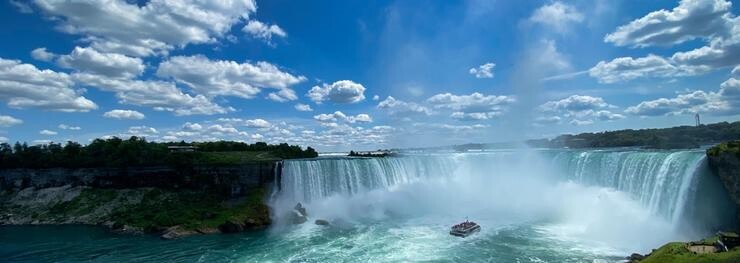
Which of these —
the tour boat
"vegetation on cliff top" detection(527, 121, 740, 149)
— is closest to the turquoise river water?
the tour boat

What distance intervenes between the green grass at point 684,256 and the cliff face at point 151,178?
104 feet

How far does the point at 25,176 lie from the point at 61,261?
1084 inches

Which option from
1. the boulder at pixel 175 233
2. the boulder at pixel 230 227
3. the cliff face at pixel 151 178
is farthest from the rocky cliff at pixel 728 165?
the boulder at pixel 175 233

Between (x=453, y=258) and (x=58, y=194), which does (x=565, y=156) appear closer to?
(x=453, y=258)

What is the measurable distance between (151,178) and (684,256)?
43792mm

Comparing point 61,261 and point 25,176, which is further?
point 25,176

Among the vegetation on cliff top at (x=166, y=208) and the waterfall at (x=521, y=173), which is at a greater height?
the waterfall at (x=521, y=173)

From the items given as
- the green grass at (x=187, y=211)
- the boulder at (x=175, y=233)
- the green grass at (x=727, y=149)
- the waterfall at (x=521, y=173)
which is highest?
the green grass at (x=727, y=149)

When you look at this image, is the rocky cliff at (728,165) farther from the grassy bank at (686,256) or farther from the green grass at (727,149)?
the grassy bank at (686,256)

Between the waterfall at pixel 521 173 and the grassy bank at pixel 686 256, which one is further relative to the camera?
the waterfall at pixel 521 173

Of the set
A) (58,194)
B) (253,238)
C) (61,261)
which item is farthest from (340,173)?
(58,194)

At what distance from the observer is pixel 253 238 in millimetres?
32000

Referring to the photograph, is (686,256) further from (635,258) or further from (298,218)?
(298,218)

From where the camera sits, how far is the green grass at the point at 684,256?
1573 centimetres
